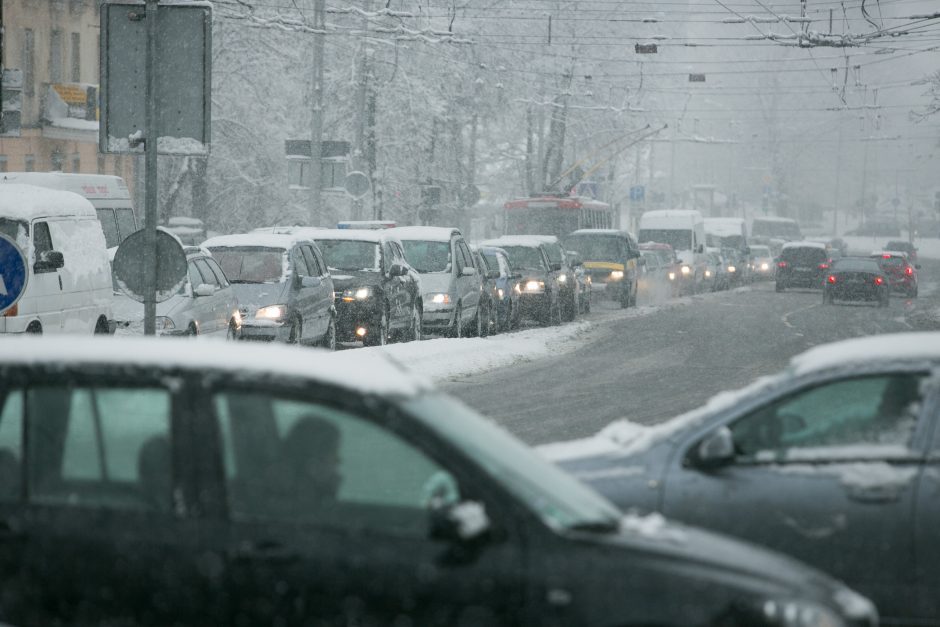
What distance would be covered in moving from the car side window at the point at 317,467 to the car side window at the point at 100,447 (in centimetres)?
20

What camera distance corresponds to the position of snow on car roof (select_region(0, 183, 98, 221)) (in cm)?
1620

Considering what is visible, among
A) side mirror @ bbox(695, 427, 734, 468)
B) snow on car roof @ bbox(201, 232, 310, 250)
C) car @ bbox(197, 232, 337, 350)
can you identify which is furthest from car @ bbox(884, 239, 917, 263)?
side mirror @ bbox(695, 427, 734, 468)

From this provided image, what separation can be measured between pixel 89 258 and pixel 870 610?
46.3 feet

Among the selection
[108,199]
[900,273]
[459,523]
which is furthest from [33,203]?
[900,273]

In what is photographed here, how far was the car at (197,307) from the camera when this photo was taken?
59.9 feet

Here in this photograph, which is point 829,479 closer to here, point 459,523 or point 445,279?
point 459,523

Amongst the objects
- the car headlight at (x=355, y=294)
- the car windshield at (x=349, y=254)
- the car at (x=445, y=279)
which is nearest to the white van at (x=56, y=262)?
the car headlight at (x=355, y=294)

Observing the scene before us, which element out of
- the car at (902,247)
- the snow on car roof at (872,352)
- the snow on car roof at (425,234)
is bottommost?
the car at (902,247)

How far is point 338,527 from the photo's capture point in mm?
4352

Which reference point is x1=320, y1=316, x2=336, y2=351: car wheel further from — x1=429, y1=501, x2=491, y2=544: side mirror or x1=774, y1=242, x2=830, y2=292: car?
x1=774, y1=242, x2=830, y2=292: car

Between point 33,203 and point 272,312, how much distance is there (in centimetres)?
463

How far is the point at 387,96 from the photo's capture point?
167 feet

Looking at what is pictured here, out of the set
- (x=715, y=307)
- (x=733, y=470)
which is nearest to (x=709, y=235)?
(x=715, y=307)

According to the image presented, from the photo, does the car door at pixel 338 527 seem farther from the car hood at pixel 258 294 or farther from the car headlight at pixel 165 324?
the car hood at pixel 258 294
